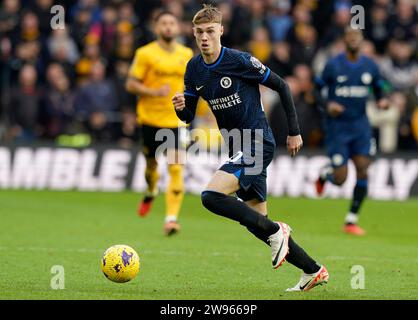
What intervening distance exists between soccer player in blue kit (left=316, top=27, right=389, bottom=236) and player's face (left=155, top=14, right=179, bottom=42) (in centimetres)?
241

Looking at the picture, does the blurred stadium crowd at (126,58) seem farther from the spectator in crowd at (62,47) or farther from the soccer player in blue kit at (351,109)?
the soccer player in blue kit at (351,109)

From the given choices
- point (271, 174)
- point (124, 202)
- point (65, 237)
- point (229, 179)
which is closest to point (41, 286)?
point (229, 179)

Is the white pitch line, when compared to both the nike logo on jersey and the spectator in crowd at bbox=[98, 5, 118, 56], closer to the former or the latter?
the nike logo on jersey

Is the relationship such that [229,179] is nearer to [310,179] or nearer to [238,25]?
[310,179]

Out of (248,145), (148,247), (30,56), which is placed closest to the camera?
(248,145)

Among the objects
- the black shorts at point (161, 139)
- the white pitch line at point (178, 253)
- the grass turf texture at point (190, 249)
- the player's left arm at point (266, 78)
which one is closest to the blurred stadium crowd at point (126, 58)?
the grass turf texture at point (190, 249)

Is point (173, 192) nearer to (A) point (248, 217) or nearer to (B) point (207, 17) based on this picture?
(B) point (207, 17)

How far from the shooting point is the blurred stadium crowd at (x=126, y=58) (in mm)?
21781

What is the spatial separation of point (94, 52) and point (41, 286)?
44.8 feet

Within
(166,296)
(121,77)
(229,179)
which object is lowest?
(166,296)

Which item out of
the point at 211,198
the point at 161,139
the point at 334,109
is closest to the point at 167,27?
the point at 161,139

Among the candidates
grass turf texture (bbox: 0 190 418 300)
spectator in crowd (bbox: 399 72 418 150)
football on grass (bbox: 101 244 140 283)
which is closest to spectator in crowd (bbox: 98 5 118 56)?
grass turf texture (bbox: 0 190 418 300)

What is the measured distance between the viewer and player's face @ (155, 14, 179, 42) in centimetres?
1359
